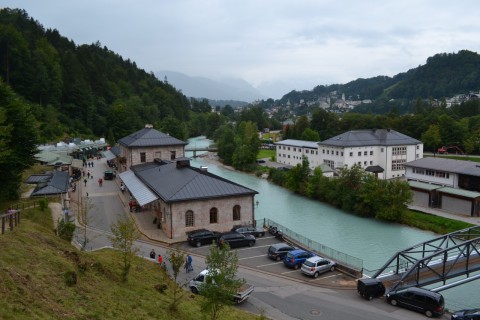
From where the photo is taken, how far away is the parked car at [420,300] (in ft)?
55.0

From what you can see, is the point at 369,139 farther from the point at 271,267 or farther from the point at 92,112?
the point at 92,112

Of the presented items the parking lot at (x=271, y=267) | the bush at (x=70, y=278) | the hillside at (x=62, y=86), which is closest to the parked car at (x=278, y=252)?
the parking lot at (x=271, y=267)

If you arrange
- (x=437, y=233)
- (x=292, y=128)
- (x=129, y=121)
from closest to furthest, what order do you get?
(x=437, y=233)
(x=129, y=121)
(x=292, y=128)

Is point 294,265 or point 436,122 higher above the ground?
point 436,122

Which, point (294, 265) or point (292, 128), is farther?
point (292, 128)

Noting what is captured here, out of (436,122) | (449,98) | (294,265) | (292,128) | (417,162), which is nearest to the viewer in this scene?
(294,265)

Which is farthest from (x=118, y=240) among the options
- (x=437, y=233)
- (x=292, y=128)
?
(x=292, y=128)

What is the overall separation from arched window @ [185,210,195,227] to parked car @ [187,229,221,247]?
109 cm

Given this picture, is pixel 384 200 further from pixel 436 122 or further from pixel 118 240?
pixel 436 122

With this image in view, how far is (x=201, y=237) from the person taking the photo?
985 inches

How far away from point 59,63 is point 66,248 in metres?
79.5

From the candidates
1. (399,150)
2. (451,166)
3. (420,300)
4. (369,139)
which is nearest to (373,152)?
(369,139)

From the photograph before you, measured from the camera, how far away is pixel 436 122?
3091 inches

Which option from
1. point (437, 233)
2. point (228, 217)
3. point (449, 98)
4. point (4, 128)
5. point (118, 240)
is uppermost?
point (449, 98)
